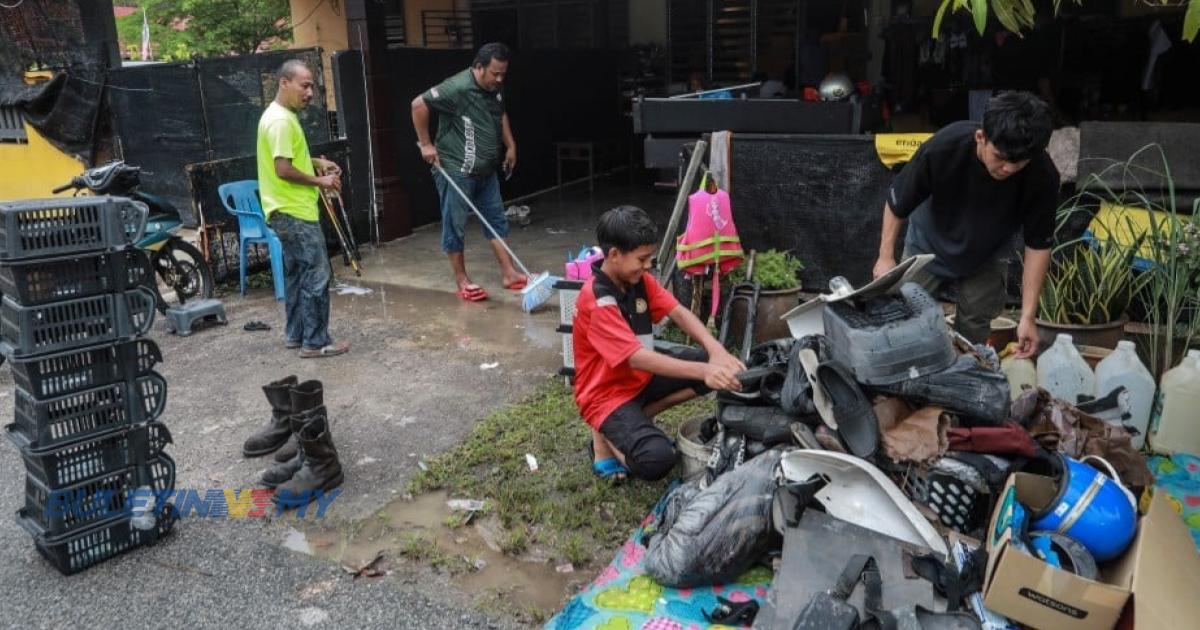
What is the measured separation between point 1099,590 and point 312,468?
10.2 feet

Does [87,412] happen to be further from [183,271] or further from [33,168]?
[33,168]

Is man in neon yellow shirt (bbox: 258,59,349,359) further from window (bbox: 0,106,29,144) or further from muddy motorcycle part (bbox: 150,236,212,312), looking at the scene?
window (bbox: 0,106,29,144)

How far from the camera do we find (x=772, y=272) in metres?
5.62

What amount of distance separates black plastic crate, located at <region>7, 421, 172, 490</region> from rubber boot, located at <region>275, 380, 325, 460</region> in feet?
1.81

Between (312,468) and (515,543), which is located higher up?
(312,468)

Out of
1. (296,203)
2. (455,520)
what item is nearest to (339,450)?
(455,520)

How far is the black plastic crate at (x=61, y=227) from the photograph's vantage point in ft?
10.4

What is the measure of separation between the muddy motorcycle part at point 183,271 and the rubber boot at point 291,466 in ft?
11.8

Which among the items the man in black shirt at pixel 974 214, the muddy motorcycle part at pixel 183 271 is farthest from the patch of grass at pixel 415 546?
the muddy motorcycle part at pixel 183 271

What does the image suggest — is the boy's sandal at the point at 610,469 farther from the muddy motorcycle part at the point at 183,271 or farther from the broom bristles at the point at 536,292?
the muddy motorcycle part at the point at 183,271

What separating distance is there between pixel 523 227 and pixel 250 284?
3126 mm

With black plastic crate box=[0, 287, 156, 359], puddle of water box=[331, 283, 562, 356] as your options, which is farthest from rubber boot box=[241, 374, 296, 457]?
puddle of water box=[331, 283, 562, 356]

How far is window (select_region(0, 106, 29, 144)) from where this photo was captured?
10.6m

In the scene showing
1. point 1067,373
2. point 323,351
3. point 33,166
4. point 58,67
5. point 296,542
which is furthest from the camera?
point 33,166
